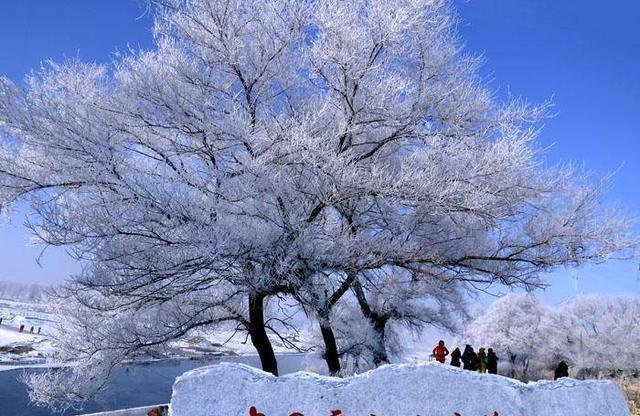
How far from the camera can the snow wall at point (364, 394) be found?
154 inches

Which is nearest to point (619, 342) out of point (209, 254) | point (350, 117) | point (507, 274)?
point (507, 274)

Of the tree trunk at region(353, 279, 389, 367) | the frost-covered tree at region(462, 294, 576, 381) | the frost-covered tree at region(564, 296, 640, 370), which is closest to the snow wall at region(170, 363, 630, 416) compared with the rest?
the tree trunk at region(353, 279, 389, 367)

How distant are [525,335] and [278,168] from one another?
2689 centimetres

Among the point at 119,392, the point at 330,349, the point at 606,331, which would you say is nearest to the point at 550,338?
the point at 606,331

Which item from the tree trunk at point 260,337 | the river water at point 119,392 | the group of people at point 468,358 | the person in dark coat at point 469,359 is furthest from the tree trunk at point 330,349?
the river water at point 119,392

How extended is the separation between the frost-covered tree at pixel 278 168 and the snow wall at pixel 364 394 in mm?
2256

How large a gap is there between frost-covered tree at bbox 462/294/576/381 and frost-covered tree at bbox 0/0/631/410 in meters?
21.9

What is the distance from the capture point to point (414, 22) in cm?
773

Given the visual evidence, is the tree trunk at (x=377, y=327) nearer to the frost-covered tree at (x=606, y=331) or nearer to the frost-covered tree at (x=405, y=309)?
the frost-covered tree at (x=405, y=309)

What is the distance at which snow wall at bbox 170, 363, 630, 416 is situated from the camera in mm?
3922

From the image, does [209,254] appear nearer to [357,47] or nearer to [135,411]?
[357,47]

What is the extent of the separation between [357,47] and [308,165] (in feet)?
6.21

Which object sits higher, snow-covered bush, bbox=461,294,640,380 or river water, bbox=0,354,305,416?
snow-covered bush, bbox=461,294,640,380

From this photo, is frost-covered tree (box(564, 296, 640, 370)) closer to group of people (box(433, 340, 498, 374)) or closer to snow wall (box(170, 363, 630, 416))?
group of people (box(433, 340, 498, 374))
